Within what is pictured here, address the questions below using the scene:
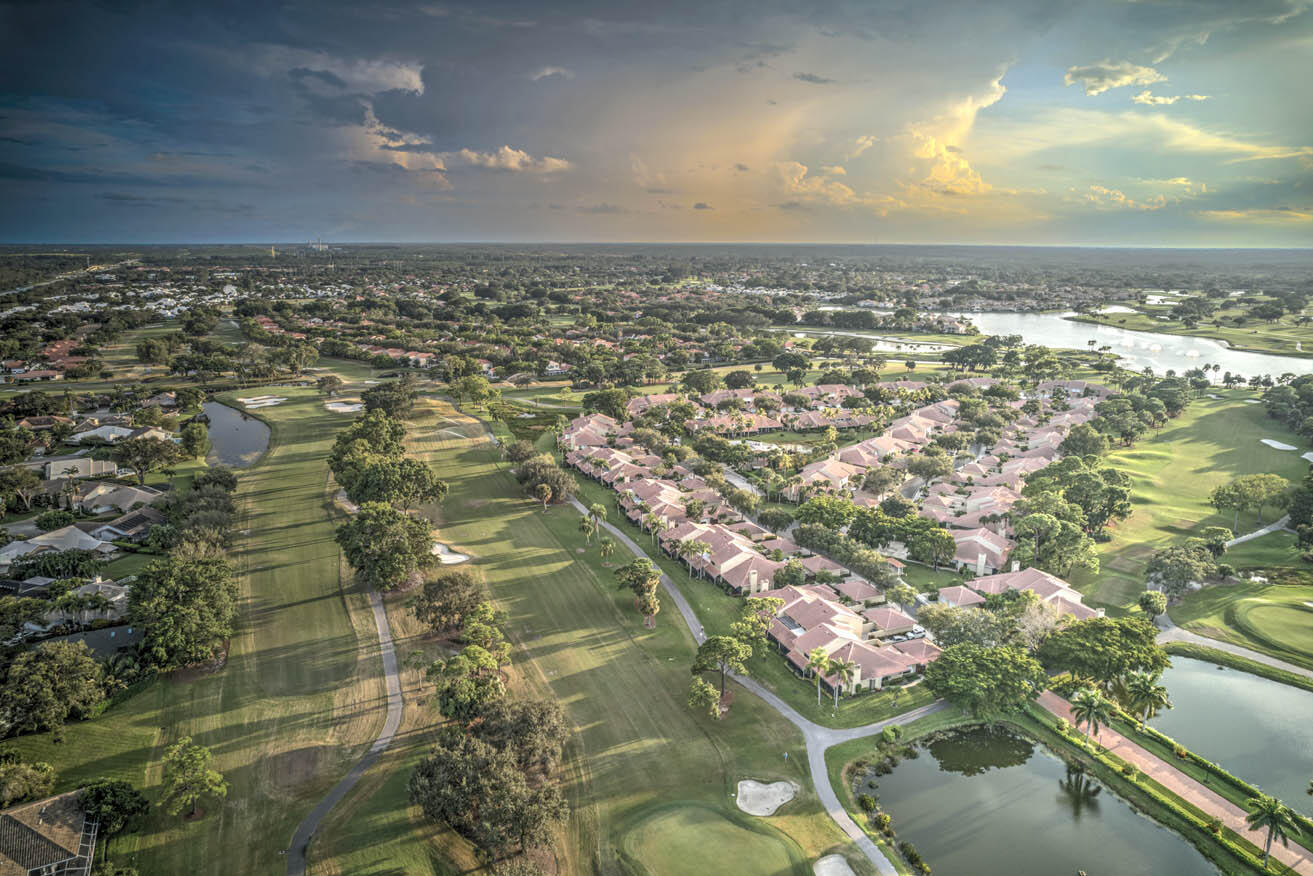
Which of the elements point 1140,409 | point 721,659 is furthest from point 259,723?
point 1140,409

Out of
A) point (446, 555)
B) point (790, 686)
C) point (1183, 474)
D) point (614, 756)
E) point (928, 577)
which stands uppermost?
point (1183, 474)

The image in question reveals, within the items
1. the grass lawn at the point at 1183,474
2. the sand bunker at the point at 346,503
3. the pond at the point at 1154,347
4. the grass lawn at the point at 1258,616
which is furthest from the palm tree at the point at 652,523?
the pond at the point at 1154,347

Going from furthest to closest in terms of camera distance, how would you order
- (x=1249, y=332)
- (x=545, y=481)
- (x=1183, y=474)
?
(x=1249, y=332)
(x=1183, y=474)
(x=545, y=481)

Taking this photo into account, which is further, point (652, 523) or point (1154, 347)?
point (1154, 347)

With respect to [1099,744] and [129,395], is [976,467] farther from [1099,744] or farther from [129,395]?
[129,395]

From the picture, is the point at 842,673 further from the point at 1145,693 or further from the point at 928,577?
the point at 928,577

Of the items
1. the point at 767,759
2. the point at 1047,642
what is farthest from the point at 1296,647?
the point at 767,759

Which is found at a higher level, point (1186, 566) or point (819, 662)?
point (1186, 566)
